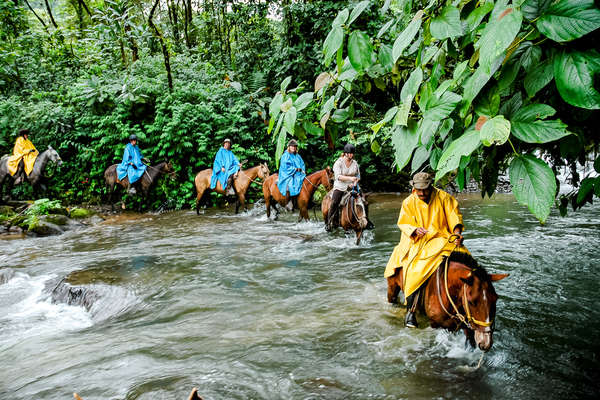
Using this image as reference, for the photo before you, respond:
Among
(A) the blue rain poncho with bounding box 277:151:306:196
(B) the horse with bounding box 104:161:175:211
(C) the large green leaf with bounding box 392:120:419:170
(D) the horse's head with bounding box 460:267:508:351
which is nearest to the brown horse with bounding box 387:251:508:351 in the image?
(D) the horse's head with bounding box 460:267:508:351

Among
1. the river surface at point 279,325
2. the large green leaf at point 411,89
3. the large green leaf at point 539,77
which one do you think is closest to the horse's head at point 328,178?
the river surface at point 279,325

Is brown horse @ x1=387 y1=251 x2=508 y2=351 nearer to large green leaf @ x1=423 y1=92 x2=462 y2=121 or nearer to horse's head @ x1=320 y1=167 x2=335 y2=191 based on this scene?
large green leaf @ x1=423 y1=92 x2=462 y2=121

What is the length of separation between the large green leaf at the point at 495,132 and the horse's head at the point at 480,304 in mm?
2500

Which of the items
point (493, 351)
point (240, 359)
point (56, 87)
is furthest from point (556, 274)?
point (56, 87)

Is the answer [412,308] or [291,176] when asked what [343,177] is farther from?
[412,308]

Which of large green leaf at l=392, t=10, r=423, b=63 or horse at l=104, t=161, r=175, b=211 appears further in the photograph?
horse at l=104, t=161, r=175, b=211

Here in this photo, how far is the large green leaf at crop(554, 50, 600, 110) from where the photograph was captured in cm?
100

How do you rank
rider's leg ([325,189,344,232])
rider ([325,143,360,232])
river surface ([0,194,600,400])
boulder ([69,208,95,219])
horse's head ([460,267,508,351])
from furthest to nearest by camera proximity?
boulder ([69,208,95,219]) → rider's leg ([325,189,344,232]) → rider ([325,143,360,232]) → river surface ([0,194,600,400]) → horse's head ([460,267,508,351])

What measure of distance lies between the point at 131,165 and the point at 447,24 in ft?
45.3

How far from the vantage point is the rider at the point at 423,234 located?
145 inches

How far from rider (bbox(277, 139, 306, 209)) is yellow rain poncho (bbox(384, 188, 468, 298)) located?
687cm

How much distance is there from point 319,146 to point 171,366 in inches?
542

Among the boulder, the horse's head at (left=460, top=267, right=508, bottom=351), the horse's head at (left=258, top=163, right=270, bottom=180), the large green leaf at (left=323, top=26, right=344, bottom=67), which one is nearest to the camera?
the large green leaf at (left=323, top=26, right=344, bottom=67)

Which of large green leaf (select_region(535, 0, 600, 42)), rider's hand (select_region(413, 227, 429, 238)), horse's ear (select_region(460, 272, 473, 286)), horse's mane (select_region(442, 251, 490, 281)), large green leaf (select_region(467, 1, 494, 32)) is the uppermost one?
large green leaf (select_region(467, 1, 494, 32))
